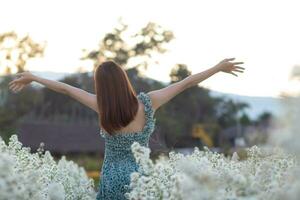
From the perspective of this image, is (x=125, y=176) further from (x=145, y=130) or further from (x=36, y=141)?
(x=36, y=141)

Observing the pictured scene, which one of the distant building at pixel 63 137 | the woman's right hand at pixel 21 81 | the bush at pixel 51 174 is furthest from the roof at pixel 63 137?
the woman's right hand at pixel 21 81

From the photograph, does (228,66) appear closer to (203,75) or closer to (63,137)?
(203,75)

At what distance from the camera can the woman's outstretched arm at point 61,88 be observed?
240 inches

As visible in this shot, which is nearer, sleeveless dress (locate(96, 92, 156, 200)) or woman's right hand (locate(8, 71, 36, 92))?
sleeveless dress (locate(96, 92, 156, 200))

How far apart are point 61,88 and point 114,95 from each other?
0.63m

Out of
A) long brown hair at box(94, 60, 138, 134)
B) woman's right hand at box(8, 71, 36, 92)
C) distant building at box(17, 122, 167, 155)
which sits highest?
distant building at box(17, 122, 167, 155)

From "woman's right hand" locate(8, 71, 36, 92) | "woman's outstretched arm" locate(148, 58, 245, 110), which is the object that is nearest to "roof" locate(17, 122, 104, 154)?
"woman's right hand" locate(8, 71, 36, 92)

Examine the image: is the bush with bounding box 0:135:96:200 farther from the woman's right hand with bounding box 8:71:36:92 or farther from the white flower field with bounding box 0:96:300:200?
the woman's right hand with bounding box 8:71:36:92

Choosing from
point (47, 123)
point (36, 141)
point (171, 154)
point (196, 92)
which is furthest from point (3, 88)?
point (171, 154)

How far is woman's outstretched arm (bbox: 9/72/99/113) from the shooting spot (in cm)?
609

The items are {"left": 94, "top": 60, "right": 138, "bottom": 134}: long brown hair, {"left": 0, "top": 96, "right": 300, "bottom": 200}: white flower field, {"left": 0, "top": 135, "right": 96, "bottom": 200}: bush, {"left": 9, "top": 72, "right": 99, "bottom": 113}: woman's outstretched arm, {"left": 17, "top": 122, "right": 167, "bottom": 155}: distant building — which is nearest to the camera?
{"left": 0, "top": 96, "right": 300, "bottom": 200}: white flower field

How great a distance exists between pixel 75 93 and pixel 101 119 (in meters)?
0.40

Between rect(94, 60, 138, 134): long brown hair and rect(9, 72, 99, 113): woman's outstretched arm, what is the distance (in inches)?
10.5

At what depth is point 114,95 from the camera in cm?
573
